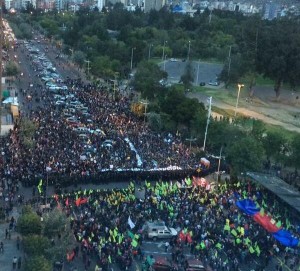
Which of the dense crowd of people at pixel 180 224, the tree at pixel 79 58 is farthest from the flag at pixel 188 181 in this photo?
the tree at pixel 79 58

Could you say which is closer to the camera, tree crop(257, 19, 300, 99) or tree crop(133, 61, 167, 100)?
tree crop(133, 61, 167, 100)

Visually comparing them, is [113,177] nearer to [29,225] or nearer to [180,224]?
[180,224]

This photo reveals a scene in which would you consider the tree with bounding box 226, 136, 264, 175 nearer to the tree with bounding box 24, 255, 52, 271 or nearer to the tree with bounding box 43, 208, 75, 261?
the tree with bounding box 43, 208, 75, 261

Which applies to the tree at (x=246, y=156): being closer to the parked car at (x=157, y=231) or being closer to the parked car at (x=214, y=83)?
the parked car at (x=157, y=231)

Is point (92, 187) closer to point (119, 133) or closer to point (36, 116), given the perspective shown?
point (119, 133)

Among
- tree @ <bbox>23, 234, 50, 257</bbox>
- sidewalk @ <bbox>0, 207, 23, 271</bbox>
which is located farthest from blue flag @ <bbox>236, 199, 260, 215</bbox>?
sidewalk @ <bbox>0, 207, 23, 271</bbox>

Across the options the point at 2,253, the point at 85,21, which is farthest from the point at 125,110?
the point at 85,21
